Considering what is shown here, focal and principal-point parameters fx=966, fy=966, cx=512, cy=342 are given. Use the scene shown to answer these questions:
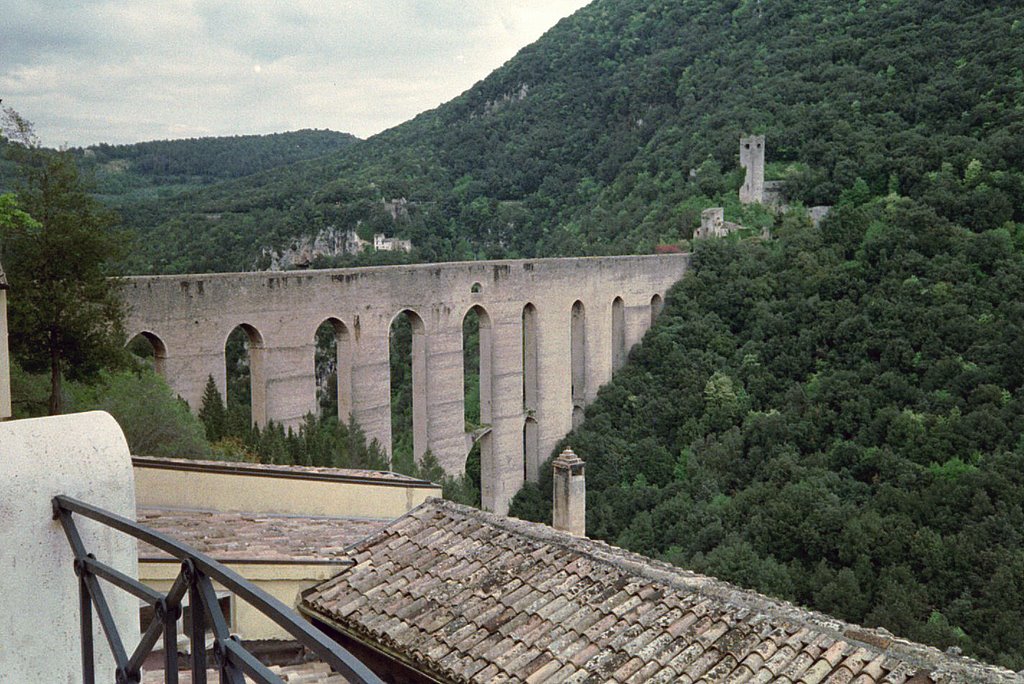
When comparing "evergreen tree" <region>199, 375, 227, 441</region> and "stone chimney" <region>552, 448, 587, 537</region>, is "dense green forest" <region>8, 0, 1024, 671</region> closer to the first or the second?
"evergreen tree" <region>199, 375, 227, 441</region>

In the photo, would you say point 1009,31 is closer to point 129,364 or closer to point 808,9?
point 808,9

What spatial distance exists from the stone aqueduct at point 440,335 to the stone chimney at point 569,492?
7.82 m

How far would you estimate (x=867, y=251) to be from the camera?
28.1 meters

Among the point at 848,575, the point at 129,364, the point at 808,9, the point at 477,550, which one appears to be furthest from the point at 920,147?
the point at 477,550

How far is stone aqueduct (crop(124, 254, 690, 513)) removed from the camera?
17.0 metres

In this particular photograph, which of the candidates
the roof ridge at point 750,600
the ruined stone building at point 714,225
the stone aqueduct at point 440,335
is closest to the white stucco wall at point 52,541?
the roof ridge at point 750,600

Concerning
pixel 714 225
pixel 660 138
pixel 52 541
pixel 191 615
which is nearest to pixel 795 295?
pixel 714 225

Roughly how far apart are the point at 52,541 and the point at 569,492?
992 cm

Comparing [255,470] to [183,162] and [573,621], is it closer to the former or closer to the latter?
[573,621]

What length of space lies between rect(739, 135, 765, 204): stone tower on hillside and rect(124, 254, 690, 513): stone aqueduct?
7962 mm

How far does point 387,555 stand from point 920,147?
30316 mm

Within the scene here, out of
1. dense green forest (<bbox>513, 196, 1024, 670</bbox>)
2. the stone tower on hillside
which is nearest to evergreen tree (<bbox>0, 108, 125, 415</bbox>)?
dense green forest (<bbox>513, 196, 1024, 670</bbox>)

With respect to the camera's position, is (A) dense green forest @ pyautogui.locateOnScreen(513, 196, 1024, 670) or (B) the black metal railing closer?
(B) the black metal railing

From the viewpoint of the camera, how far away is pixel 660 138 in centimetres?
4812
